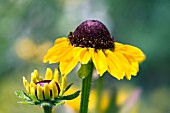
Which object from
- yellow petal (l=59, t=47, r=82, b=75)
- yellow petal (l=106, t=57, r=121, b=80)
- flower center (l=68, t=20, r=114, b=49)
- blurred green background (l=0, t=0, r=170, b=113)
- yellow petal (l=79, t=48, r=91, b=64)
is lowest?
blurred green background (l=0, t=0, r=170, b=113)

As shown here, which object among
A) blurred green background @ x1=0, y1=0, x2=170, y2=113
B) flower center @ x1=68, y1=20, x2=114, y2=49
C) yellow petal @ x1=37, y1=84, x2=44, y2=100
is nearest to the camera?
yellow petal @ x1=37, y1=84, x2=44, y2=100

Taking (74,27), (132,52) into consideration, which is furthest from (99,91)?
(74,27)

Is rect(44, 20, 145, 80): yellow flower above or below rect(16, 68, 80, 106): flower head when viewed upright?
above

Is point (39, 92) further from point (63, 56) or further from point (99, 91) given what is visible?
point (99, 91)

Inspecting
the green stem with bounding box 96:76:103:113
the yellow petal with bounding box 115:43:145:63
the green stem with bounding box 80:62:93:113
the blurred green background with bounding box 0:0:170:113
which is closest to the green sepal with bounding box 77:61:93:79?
the green stem with bounding box 80:62:93:113

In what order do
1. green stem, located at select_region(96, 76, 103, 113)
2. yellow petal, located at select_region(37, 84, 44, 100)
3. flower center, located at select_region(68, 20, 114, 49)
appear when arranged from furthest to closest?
1. green stem, located at select_region(96, 76, 103, 113)
2. flower center, located at select_region(68, 20, 114, 49)
3. yellow petal, located at select_region(37, 84, 44, 100)

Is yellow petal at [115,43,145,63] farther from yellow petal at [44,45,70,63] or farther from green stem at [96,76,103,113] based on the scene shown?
green stem at [96,76,103,113]

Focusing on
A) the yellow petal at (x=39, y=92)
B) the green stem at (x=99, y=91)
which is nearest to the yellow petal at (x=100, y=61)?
the yellow petal at (x=39, y=92)

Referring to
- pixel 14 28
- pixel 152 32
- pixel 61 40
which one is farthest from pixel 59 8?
pixel 61 40
